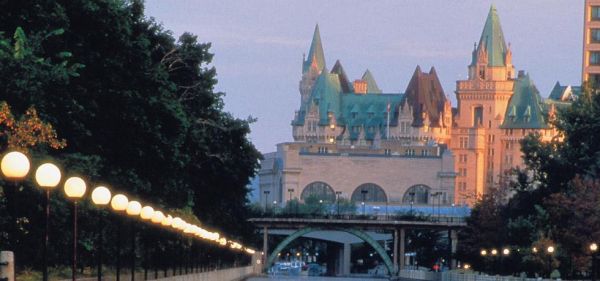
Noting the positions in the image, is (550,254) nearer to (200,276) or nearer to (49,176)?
(200,276)

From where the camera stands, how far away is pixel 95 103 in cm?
6141

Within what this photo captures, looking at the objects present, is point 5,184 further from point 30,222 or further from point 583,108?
point 583,108

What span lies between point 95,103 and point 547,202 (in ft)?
180

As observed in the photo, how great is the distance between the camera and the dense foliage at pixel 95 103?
49.6 m

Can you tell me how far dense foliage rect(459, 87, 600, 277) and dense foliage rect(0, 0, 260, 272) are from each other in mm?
24925

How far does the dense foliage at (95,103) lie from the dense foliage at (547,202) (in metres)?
24.9

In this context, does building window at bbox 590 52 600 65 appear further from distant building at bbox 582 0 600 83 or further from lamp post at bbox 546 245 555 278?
lamp post at bbox 546 245 555 278

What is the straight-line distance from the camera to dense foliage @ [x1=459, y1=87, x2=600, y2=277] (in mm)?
108006

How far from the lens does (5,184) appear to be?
4891cm

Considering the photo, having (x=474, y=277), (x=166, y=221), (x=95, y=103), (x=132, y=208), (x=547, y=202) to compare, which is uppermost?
(x=95, y=103)

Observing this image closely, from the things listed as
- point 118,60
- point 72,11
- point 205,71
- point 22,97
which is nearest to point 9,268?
point 22,97

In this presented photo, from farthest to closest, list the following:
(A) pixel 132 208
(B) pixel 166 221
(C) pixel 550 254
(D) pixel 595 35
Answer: (D) pixel 595 35 → (C) pixel 550 254 → (B) pixel 166 221 → (A) pixel 132 208

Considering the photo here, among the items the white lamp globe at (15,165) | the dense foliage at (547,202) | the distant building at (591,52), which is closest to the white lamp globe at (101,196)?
the white lamp globe at (15,165)

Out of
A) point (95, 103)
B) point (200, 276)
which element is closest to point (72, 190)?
point (95, 103)
